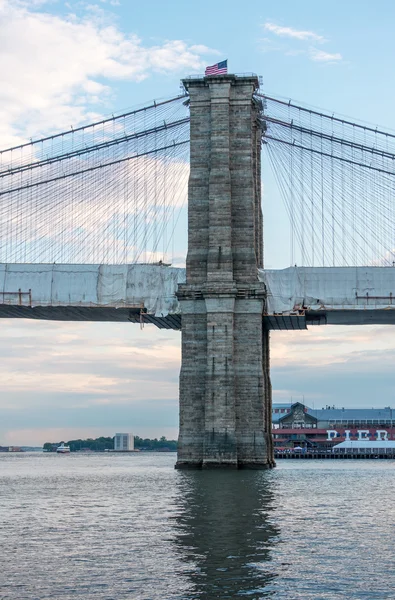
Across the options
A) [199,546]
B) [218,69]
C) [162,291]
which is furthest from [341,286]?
[199,546]

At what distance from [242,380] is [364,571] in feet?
128

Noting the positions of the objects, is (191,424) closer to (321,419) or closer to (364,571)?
(364,571)

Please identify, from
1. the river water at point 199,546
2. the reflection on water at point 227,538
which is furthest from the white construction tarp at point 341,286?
the river water at point 199,546

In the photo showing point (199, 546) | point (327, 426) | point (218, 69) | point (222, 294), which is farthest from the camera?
point (327, 426)

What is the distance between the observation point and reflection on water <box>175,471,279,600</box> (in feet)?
62.4

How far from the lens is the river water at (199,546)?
61.4 feet

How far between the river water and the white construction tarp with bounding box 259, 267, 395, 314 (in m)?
24.8

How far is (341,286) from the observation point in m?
64.9

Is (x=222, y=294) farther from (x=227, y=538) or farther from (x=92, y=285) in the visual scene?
(x=227, y=538)

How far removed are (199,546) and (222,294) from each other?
3614 centimetres

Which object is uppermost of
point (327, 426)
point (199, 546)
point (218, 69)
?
point (218, 69)

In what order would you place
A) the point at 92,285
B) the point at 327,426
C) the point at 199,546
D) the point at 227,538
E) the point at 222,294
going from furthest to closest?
the point at 327,426 < the point at 92,285 < the point at 222,294 < the point at 227,538 < the point at 199,546

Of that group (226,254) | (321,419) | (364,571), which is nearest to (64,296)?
(226,254)

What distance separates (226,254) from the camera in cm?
6006
